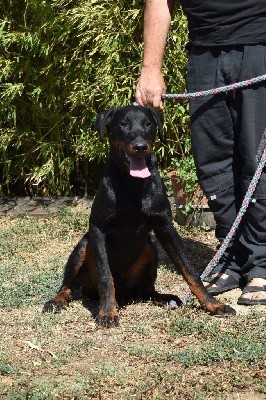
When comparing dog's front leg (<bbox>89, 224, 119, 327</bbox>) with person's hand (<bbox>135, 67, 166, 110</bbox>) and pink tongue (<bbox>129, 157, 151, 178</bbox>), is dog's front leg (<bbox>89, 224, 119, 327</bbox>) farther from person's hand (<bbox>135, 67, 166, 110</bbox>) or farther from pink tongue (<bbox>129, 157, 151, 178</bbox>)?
person's hand (<bbox>135, 67, 166, 110</bbox>)

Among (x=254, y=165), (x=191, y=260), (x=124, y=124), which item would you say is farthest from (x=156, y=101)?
(x=191, y=260)

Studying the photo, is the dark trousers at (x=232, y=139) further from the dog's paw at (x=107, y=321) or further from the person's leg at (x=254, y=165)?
the dog's paw at (x=107, y=321)

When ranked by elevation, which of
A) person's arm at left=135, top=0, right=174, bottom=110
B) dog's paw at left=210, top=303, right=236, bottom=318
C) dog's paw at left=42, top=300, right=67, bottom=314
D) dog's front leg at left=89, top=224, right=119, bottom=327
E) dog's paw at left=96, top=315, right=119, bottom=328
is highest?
person's arm at left=135, top=0, right=174, bottom=110

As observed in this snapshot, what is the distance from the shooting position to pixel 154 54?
4.80m

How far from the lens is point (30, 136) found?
7953mm

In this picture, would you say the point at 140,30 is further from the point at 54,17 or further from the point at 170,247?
the point at 170,247

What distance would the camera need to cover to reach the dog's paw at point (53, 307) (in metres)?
4.77

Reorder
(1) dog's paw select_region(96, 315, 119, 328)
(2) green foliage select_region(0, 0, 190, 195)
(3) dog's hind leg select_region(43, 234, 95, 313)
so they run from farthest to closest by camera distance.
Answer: (2) green foliage select_region(0, 0, 190, 195), (3) dog's hind leg select_region(43, 234, 95, 313), (1) dog's paw select_region(96, 315, 119, 328)

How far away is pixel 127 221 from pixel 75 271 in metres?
0.44

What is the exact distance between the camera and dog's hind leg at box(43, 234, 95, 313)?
191 inches

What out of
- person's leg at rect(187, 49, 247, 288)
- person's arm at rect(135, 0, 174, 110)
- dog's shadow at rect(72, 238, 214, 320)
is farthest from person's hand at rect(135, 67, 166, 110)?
dog's shadow at rect(72, 238, 214, 320)

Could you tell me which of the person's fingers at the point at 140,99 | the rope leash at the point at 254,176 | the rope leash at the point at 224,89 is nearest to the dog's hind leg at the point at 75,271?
the rope leash at the point at 254,176

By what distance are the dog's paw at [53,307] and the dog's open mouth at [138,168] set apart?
34.2 inches

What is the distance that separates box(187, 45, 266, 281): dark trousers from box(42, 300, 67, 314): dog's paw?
1.04m
